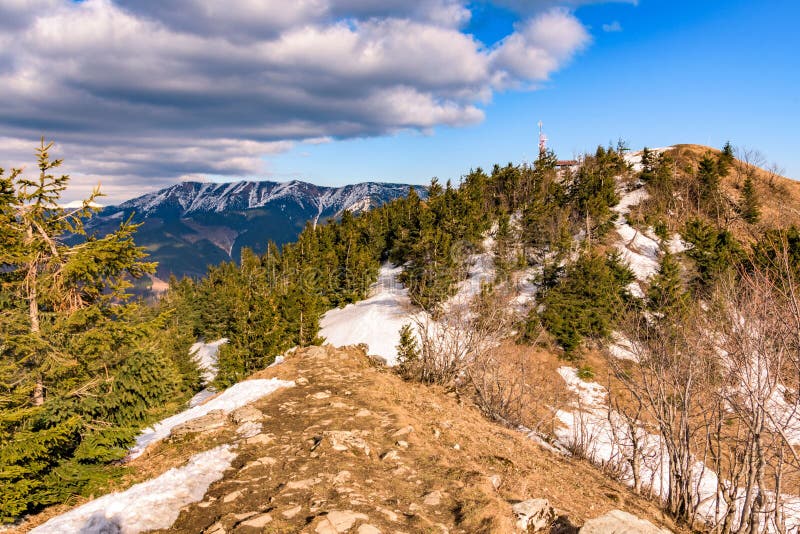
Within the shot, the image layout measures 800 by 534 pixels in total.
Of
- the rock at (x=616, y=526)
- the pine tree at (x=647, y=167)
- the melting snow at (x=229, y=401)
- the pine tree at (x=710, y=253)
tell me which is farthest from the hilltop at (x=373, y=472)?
the pine tree at (x=647, y=167)

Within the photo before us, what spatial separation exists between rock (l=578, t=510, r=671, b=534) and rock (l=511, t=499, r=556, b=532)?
743 mm

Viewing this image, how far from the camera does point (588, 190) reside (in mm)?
53062

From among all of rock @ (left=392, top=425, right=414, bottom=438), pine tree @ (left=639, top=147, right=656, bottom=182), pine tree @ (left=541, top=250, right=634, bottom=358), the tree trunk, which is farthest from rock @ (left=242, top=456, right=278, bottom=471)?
pine tree @ (left=639, top=147, right=656, bottom=182)

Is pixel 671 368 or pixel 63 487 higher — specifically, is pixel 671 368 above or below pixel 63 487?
above

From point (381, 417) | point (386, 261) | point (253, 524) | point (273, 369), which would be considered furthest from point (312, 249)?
point (253, 524)

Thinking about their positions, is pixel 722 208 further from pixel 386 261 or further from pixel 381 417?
pixel 381 417

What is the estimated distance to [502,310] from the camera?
2061cm

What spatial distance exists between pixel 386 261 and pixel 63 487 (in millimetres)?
54367

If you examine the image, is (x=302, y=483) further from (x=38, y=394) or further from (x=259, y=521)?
(x=38, y=394)

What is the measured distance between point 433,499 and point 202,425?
22.4 feet

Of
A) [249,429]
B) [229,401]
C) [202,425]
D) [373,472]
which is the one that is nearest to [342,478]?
[373,472]

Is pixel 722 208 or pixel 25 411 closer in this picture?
pixel 25 411

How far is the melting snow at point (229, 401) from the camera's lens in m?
11.3

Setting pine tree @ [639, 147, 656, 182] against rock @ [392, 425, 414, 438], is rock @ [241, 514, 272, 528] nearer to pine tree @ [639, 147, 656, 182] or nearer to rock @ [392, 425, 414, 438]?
rock @ [392, 425, 414, 438]
